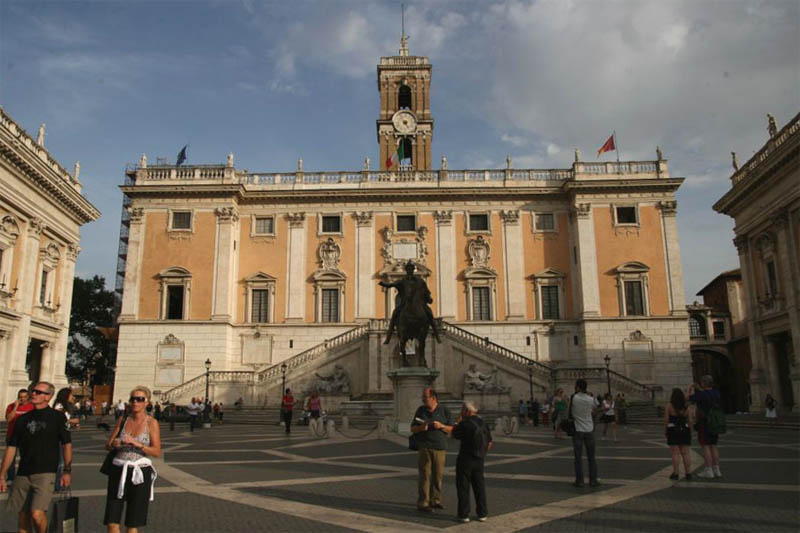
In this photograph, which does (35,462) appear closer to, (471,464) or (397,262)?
(471,464)

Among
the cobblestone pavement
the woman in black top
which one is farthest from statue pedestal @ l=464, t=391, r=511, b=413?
the woman in black top

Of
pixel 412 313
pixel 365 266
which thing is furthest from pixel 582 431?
pixel 365 266

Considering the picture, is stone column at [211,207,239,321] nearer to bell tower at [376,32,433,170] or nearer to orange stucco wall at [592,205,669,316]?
bell tower at [376,32,433,170]

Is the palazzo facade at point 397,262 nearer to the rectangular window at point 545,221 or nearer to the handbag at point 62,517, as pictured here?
the rectangular window at point 545,221

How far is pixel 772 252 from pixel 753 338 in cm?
501

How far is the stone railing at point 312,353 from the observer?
1358 inches

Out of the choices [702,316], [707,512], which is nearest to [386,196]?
[707,512]

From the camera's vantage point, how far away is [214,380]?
115 ft

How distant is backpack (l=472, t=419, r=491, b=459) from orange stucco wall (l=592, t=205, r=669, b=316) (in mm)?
32227

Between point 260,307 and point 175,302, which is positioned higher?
point 175,302

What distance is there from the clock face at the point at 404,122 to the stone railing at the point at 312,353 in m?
20.3

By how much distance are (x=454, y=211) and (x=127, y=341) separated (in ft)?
70.6

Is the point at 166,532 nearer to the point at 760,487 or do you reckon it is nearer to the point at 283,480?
the point at 283,480

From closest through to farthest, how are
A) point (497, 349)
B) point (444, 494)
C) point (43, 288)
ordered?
1. point (444, 494)
2. point (497, 349)
3. point (43, 288)
